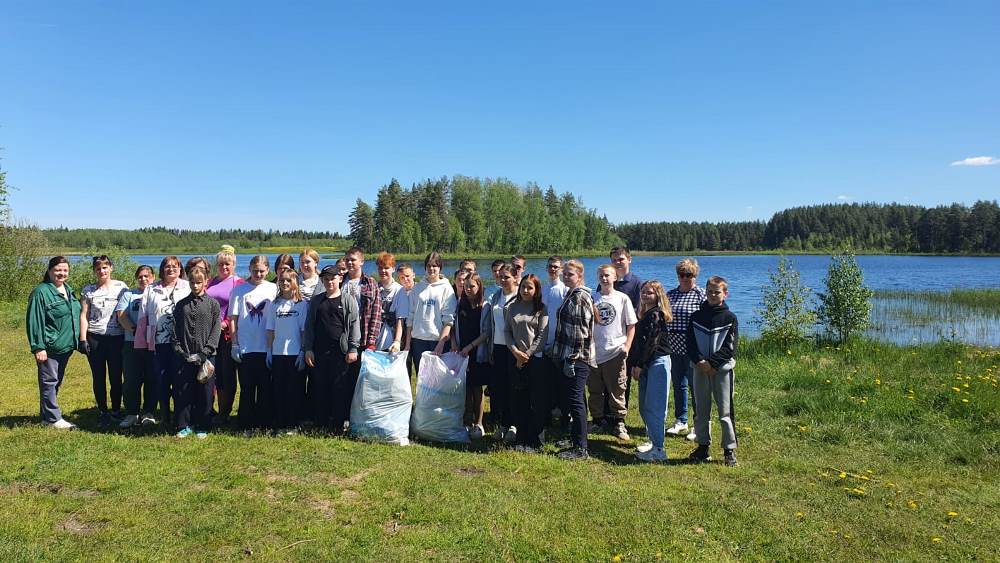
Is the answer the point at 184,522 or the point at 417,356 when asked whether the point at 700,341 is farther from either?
the point at 184,522

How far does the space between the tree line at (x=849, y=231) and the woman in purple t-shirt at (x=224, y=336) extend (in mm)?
69026

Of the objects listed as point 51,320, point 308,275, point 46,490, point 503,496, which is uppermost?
point 308,275

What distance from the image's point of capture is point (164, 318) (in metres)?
6.23

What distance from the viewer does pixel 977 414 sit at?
6.77 m

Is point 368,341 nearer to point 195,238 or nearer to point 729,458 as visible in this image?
point 729,458

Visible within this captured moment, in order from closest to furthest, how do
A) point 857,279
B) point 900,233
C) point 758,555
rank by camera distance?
point 758,555 < point 857,279 < point 900,233

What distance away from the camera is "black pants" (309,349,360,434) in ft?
20.3

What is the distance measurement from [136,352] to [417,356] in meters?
3.32

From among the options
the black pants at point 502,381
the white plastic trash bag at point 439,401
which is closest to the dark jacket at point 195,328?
the white plastic trash bag at point 439,401

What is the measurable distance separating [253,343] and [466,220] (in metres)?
68.2

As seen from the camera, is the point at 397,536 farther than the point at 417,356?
No

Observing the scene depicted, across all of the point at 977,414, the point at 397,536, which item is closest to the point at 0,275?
the point at 397,536

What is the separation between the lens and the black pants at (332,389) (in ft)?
20.3

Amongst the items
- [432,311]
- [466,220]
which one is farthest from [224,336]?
[466,220]
